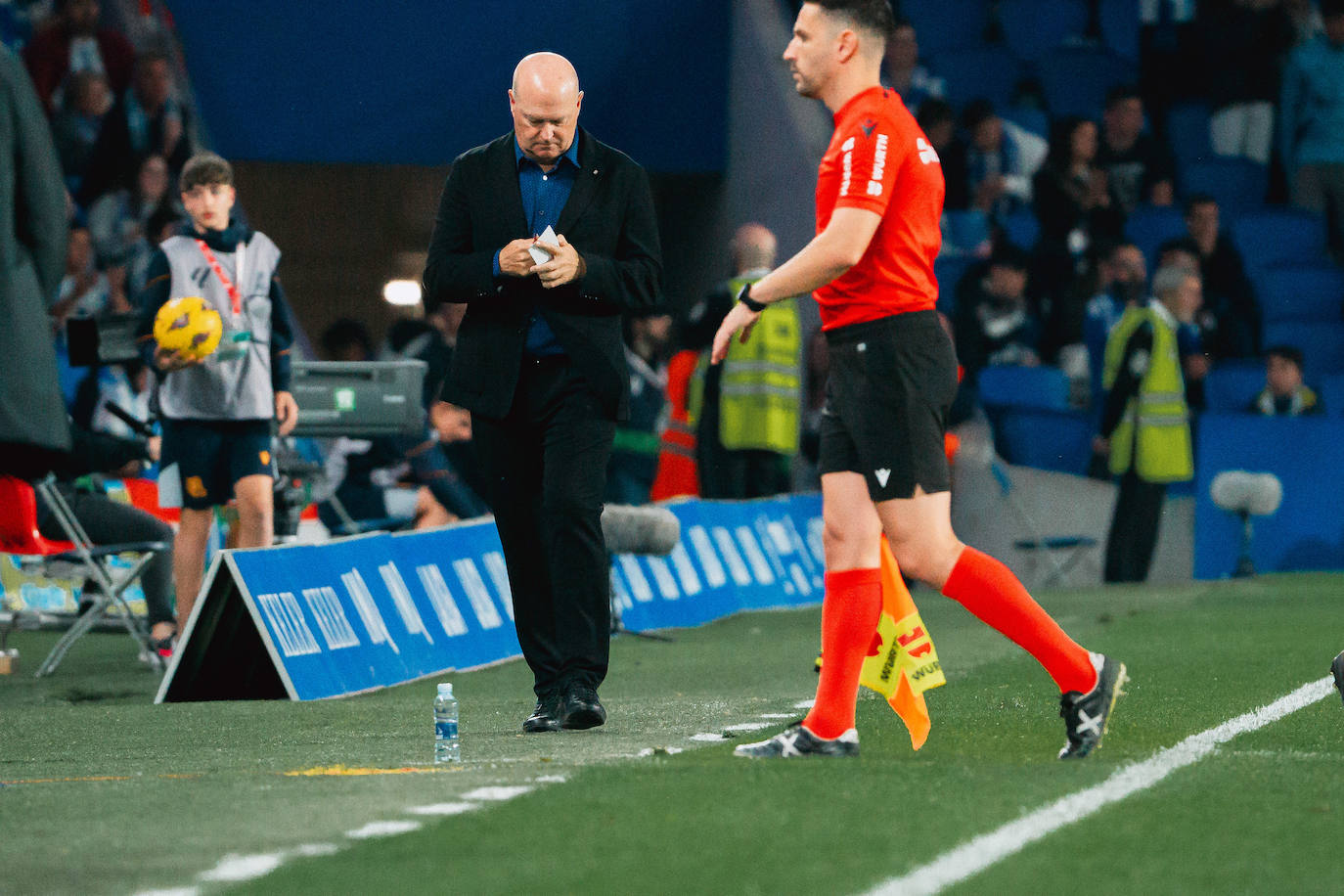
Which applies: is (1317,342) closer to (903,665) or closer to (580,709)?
(580,709)

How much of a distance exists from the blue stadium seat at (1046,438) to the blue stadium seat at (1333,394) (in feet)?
5.84

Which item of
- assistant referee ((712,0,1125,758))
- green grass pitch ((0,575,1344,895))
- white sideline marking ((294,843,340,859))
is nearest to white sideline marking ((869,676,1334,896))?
green grass pitch ((0,575,1344,895))

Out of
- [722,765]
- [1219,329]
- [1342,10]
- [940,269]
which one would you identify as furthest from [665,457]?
[722,765]

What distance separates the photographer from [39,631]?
1222cm

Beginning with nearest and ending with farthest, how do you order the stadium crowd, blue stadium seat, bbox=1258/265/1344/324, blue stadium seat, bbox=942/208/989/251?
the stadium crowd
blue stadium seat, bbox=942/208/989/251
blue stadium seat, bbox=1258/265/1344/324

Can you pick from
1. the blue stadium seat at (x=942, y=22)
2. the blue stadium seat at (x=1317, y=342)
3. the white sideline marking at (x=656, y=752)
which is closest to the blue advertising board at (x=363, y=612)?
the white sideline marking at (x=656, y=752)

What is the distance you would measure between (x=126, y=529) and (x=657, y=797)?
599cm

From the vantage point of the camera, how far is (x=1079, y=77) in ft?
62.8

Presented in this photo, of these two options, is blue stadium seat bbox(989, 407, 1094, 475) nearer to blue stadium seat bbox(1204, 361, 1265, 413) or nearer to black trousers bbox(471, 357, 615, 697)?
blue stadium seat bbox(1204, 361, 1265, 413)

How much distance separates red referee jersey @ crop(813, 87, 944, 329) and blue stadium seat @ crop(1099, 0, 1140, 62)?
1463cm

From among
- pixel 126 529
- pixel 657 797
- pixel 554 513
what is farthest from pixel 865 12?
pixel 126 529

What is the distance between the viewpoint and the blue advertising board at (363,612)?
8.06 meters

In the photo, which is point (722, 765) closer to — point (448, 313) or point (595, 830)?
point (595, 830)

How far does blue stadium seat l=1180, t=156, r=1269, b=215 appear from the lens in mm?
18812
